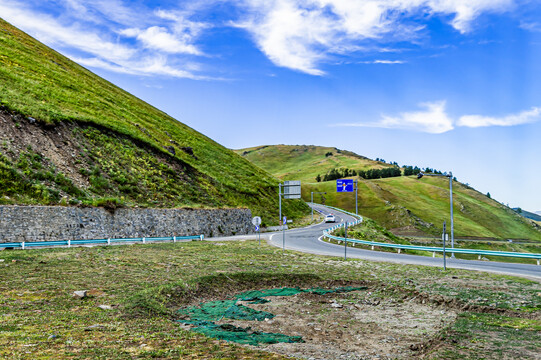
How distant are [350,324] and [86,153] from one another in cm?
4395

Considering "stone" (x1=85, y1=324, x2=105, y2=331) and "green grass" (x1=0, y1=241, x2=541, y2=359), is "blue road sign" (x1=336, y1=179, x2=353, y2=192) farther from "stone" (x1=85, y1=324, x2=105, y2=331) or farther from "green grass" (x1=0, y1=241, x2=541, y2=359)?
"stone" (x1=85, y1=324, x2=105, y2=331)

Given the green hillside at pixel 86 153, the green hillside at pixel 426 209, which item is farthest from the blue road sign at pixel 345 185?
the green hillside at pixel 426 209

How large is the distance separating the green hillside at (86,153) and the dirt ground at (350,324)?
27109mm

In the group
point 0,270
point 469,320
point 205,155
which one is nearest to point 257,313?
point 469,320

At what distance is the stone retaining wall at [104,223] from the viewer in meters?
29.1

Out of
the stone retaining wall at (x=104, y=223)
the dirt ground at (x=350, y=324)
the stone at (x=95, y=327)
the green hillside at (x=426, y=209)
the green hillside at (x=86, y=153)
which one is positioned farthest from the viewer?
the green hillside at (x=426, y=209)

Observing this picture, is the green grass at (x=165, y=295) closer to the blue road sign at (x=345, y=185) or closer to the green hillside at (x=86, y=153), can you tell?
the green hillside at (x=86, y=153)

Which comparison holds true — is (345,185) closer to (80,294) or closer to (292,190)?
(292,190)

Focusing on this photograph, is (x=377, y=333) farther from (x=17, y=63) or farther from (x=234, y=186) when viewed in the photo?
(x=17, y=63)

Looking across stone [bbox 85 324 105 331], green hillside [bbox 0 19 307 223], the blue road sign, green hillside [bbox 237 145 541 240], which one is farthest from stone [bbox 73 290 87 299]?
green hillside [bbox 237 145 541 240]

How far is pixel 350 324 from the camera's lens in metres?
11.4

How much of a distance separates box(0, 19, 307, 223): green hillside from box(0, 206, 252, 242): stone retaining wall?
6.43ft

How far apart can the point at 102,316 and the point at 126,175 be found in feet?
133

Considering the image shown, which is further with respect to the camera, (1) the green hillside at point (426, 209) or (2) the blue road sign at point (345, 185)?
(1) the green hillside at point (426, 209)
